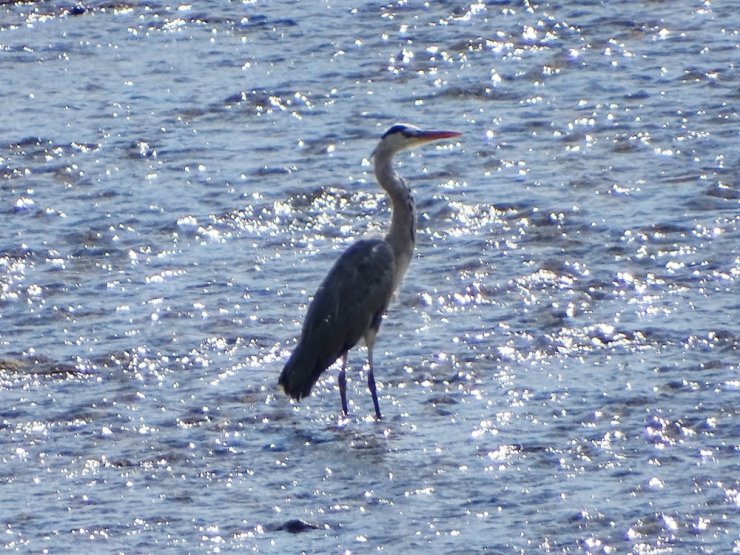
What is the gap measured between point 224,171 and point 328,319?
13.1 ft

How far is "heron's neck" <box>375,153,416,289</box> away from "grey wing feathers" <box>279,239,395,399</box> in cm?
10

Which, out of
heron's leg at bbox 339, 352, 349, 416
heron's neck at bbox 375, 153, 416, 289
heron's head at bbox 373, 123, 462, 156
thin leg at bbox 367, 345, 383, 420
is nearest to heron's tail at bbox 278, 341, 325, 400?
heron's leg at bbox 339, 352, 349, 416

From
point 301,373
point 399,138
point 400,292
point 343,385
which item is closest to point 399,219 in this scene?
point 399,138

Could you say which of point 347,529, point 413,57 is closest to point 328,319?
point 347,529

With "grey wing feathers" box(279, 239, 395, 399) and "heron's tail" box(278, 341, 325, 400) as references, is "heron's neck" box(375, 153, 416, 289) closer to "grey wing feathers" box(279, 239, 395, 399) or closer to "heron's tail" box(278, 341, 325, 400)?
"grey wing feathers" box(279, 239, 395, 399)

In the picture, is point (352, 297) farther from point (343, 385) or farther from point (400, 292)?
point (400, 292)

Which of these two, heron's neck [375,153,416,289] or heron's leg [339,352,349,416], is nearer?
heron's leg [339,352,349,416]

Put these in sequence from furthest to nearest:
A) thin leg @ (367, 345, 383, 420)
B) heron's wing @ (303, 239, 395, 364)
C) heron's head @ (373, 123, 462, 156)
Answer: heron's head @ (373, 123, 462, 156) → heron's wing @ (303, 239, 395, 364) → thin leg @ (367, 345, 383, 420)

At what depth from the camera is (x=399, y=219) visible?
→ 33.6 feet

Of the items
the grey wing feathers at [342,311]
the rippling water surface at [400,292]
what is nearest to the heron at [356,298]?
the grey wing feathers at [342,311]

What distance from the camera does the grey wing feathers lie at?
922 cm

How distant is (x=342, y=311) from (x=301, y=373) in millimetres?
538

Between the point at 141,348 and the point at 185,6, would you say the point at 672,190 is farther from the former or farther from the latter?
the point at 185,6

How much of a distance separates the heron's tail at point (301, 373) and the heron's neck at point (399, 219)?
3.03ft
